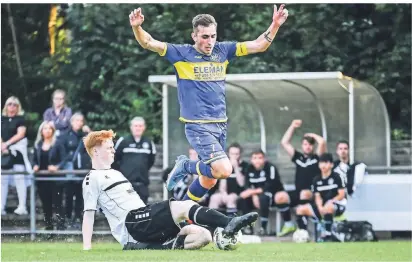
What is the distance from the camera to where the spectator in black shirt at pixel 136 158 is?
19375mm

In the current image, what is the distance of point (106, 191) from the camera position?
42.7 ft

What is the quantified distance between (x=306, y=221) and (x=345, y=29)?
Answer: 6.00m

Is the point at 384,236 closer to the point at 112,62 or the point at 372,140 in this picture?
the point at 372,140

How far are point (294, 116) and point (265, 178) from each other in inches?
86.9

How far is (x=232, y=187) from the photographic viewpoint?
2006 cm

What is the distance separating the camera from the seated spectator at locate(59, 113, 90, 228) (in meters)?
20.0

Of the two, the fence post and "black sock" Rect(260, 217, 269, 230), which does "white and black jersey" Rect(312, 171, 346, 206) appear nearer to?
"black sock" Rect(260, 217, 269, 230)

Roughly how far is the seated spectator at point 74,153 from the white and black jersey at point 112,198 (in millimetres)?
6785

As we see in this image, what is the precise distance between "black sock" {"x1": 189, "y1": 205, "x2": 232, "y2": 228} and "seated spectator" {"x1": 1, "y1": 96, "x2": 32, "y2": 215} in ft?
28.3

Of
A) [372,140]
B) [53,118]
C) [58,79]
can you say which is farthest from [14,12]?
A: [372,140]

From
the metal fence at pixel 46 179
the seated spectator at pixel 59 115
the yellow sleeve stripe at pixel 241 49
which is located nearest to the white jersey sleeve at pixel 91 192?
the yellow sleeve stripe at pixel 241 49

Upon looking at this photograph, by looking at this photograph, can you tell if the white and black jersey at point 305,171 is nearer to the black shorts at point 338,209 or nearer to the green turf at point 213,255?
Result: the black shorts at point 338,209

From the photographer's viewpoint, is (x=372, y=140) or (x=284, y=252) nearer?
(x=284, y=252)

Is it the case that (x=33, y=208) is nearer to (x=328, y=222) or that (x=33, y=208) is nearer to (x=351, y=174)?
(x=328, y=222)
